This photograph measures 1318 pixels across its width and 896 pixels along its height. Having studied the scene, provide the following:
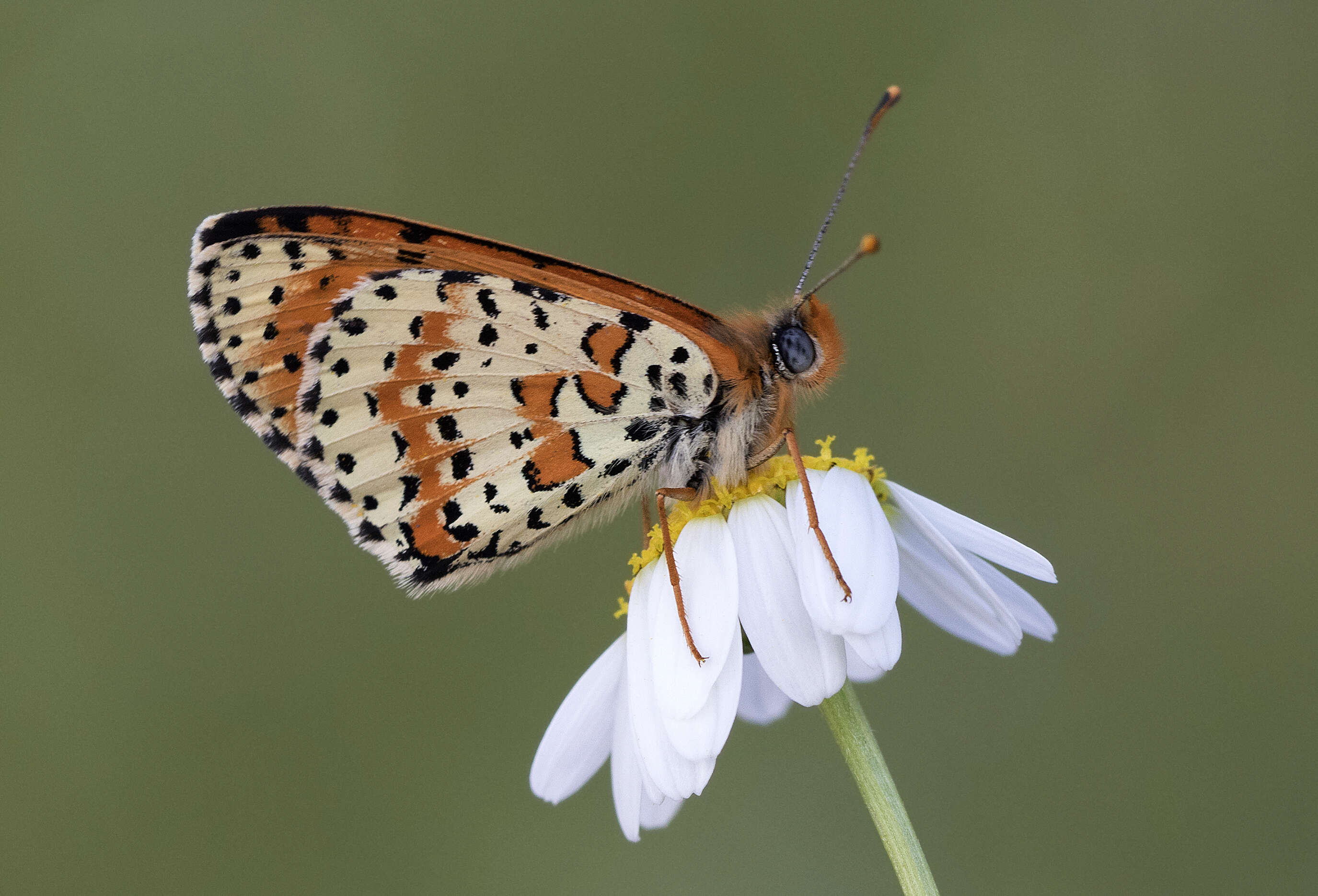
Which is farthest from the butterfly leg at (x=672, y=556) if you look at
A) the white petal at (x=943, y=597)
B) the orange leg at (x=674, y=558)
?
the white petal at (x=943, y=597)

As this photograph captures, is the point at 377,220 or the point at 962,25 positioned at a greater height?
the point at 962,25

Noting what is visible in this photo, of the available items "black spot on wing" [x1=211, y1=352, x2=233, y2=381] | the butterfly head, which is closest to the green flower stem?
the butterfly head

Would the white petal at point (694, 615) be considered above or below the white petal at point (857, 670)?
above

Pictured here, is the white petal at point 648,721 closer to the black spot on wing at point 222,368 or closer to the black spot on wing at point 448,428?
the black spot on wing at point 448,428

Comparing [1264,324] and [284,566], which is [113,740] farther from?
[1264,324]

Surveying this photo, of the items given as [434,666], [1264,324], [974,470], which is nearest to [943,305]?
[974,470]

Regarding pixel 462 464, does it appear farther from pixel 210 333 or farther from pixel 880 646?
pixel 880 646
